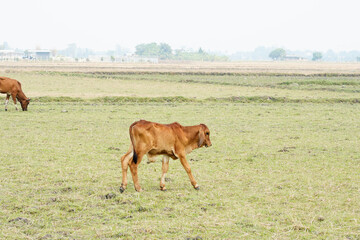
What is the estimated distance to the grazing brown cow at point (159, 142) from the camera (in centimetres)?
978

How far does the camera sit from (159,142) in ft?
32.5

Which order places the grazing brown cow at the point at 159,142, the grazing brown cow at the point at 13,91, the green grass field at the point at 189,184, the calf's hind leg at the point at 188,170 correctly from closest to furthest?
the green grass field at the point at 189,184 → the grazing brown cow at the point at 159,142 → the calf's hind leg at the point at 188,170 → the grazing brown cow at the point at 13,91

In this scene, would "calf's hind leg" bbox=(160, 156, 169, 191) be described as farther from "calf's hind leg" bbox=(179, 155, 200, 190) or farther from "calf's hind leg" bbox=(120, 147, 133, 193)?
"calf's hind leg" bbox=(120, 147, 133, 193)

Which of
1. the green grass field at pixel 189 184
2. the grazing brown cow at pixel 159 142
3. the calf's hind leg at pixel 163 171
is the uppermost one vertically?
the grazing brown cow at pixel 159 142

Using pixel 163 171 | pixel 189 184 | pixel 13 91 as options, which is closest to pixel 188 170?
pixel 163 171

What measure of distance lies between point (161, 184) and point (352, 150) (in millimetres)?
7535

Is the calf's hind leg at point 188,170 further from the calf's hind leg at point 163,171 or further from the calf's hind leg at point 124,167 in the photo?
the calf's hind leg at point 124,167

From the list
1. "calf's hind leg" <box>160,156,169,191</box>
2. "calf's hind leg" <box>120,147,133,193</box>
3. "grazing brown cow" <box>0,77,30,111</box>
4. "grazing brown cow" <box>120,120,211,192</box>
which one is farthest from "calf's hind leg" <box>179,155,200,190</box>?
"grazing brown cow" <box>0,77,30,111</box>

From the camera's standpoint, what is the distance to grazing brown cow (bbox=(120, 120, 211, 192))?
978 cm

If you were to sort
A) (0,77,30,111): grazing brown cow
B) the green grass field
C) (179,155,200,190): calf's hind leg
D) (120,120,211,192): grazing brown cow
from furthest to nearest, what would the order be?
(0,77,30,111): grazing brown cow → (179,155,200,190): calf's hind leg → (120,120,211,192): grazing brown cow → the green grass field

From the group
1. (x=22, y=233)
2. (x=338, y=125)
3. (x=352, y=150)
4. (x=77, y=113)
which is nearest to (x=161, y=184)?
(x=22, y=233)

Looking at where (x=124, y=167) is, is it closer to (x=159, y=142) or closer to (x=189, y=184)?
(x=159, y=142)

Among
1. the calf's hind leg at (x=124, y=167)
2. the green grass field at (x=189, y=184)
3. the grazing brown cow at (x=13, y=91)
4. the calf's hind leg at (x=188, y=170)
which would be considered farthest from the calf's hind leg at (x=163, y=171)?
the grazing brown cow at (x=13, y=91)

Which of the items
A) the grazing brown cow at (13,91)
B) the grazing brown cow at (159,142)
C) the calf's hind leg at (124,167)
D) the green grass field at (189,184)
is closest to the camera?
the green grass field at (189,184)
